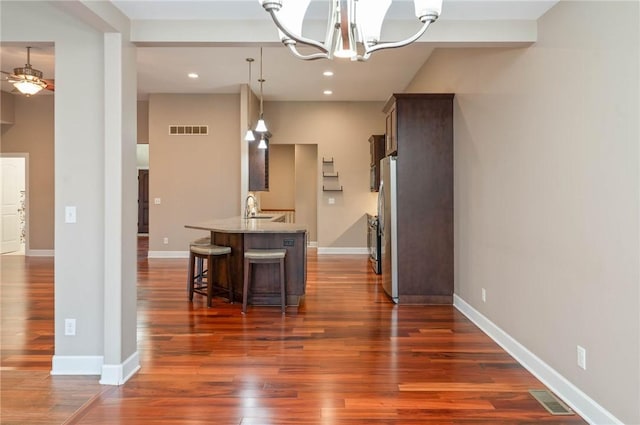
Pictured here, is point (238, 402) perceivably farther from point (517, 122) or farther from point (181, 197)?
point (181, 197)

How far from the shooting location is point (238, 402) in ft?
8.66

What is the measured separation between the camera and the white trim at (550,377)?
237 centimetres

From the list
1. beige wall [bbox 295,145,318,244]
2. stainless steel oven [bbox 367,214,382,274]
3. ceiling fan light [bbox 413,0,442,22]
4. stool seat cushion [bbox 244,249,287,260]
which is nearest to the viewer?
ceiling fan light [bbox 413,0,442,22]

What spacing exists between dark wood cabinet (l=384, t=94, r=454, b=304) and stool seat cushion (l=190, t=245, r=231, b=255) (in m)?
1.96

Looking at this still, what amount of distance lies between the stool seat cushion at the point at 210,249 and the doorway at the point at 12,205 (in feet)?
20.9

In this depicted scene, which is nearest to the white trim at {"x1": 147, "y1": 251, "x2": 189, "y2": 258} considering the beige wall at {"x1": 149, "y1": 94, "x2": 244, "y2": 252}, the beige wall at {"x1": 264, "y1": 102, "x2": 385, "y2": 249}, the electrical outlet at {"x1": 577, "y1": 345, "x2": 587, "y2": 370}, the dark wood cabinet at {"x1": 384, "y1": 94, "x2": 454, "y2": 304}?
the beige wall at {"x1": 149, "y1": 94, "x2": 244, "y2": 252}

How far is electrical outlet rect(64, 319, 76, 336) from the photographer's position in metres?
3.07

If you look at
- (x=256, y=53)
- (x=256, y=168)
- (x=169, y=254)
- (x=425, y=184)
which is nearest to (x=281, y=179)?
(x=256, y=168)

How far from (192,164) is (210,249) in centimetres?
408

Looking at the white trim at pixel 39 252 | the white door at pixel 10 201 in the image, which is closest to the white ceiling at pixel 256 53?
the white door at pixel 10 201

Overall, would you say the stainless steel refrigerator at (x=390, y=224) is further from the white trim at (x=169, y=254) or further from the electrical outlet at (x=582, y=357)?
the white trim at (x=169, y=254)

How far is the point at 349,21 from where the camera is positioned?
76.5 inches

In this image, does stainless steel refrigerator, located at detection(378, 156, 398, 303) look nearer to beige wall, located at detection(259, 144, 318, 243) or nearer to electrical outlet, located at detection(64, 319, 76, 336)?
electrical outlet, located at detection(64, 319, 76, 336)

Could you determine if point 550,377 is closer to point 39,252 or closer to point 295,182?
point 295,182
